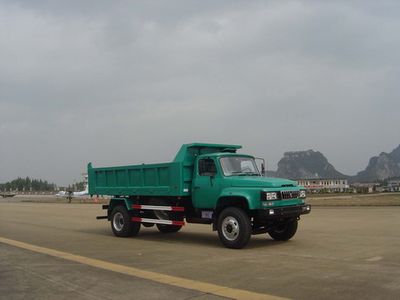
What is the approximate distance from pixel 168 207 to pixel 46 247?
3536 millimetres

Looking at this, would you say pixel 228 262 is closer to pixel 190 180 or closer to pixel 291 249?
pixel 291 249

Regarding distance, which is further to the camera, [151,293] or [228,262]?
[228,262]

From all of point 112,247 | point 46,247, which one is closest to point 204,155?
point 112,247

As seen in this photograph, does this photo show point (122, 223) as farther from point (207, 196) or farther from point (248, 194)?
point (248, 194)

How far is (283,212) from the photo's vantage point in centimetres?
1279

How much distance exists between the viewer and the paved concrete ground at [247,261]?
8.14 meters

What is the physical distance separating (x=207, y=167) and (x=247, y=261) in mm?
3926

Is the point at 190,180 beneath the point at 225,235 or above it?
above

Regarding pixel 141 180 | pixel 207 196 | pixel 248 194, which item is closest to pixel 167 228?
pixel 141 180

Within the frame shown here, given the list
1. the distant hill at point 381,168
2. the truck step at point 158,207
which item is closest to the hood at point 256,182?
the truck step at point 158,207

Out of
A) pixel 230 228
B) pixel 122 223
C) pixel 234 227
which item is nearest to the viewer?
pixel 234 227

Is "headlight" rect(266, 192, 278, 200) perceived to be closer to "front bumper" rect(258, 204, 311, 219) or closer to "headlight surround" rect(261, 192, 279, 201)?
"headlight surround" rect(261, 192, 279, 201)

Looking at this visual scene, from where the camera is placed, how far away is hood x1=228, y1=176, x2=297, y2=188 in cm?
1283

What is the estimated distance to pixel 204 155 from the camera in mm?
14273
